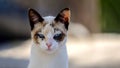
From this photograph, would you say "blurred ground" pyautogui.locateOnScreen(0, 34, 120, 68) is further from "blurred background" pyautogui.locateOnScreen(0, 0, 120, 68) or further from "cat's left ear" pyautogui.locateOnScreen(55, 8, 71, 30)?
"cat's left ear" pyautogui.locateOnScreen(55, 8, 71, 30)

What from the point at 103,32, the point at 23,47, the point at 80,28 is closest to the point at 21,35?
the point at 23,47

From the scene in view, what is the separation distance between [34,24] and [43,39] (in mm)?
62

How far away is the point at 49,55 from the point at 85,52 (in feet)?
7.20

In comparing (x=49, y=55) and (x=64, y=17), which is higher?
(x=64, y=17)

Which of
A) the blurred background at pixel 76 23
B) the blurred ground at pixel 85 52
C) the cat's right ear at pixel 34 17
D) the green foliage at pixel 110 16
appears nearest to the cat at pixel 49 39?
the cat's right ear at pixel 34 17

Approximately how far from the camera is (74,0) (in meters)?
3.71

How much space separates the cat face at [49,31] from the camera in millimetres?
1125

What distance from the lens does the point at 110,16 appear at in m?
3.84

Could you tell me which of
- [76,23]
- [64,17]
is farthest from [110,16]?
[64,17]

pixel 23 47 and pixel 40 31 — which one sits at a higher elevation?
pixel 40 31

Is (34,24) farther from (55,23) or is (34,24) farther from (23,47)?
(23,47)

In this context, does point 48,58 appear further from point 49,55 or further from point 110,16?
point 110,16

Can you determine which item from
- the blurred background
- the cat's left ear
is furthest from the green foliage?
the cat's left ear

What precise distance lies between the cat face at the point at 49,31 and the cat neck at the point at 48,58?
0.02m
